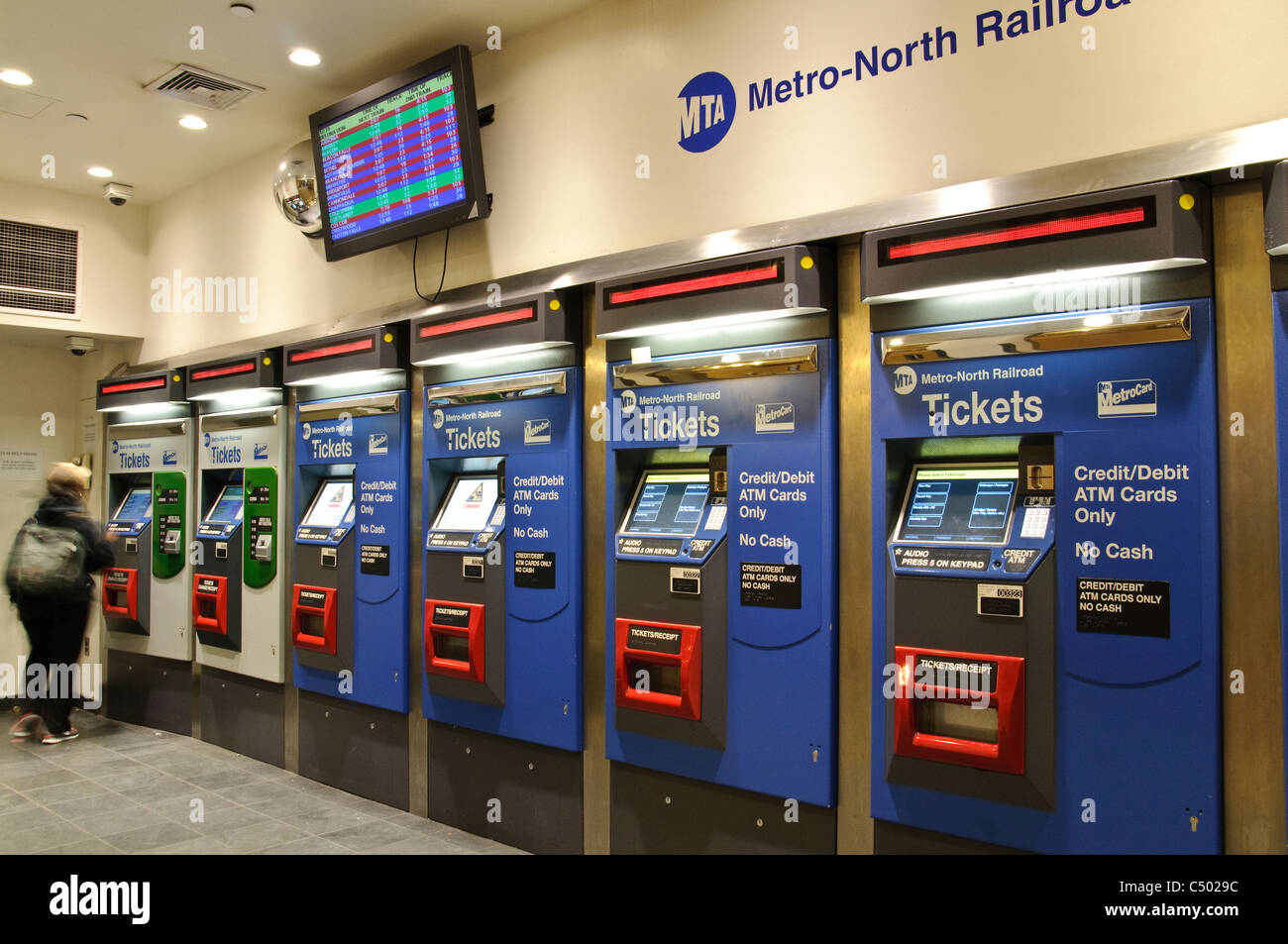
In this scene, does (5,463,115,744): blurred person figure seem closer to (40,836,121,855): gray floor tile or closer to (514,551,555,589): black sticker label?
(40,836,121,855): gray floor tile

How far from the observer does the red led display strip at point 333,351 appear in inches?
175

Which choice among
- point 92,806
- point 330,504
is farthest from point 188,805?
point 330,504

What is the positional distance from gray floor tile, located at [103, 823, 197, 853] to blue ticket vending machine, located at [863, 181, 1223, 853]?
9.95ft

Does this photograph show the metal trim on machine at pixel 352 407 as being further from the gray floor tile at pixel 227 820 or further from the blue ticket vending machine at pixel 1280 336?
the blue ticket vending machine at pixel 1280 336

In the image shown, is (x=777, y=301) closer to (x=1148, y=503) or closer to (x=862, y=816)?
(x=1148, y=503)

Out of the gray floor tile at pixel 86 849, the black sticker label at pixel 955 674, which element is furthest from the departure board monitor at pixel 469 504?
the black sticker label at pixel 955 674

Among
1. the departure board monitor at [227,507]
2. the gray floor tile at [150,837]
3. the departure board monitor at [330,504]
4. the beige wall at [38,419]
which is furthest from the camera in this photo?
the beige wall at [38,419]

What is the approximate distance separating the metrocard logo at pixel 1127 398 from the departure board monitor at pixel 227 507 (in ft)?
15.9

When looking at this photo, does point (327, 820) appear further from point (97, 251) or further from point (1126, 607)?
point (97, 251)

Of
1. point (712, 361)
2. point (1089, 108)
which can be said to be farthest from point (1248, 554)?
point (712, 361)

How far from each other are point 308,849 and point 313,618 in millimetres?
1355

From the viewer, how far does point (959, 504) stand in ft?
8.90

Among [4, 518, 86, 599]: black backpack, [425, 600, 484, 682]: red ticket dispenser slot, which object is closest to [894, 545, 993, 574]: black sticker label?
[425, 600, 484, 682]: red ticket dispenser slot

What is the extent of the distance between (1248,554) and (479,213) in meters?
3.08
